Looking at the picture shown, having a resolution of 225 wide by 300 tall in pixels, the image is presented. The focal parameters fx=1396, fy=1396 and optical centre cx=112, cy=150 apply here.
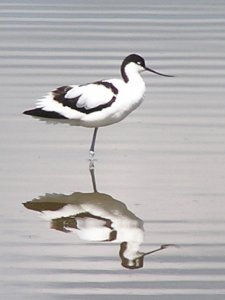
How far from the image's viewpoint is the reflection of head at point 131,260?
322 inches

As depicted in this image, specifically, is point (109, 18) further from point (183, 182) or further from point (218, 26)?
point (183, 182)

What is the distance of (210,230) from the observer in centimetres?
887

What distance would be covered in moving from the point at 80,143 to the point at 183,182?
4.74 feet

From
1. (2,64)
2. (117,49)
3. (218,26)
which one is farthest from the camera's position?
(218,26)

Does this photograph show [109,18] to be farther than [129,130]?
Yes

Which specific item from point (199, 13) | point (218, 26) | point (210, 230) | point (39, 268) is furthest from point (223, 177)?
point (199, 13)

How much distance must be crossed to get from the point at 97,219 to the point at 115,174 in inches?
42.3

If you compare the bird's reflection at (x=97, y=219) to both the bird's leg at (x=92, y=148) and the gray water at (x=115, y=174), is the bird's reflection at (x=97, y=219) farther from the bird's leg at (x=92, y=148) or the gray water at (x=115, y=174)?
the bird's leg at (x=92, y=148)

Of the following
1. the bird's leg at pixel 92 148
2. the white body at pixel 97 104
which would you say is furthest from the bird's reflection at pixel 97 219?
the white body at pixel 97 104

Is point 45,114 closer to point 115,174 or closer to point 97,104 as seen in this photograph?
point 97,104

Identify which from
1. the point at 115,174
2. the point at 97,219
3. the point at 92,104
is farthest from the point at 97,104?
the point at 97,219

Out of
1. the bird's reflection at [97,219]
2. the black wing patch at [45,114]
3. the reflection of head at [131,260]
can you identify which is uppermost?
the black wing patch at [45,114]

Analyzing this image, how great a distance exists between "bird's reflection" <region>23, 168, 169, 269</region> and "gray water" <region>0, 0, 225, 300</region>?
1cm

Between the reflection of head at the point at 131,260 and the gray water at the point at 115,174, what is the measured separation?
4 cm
